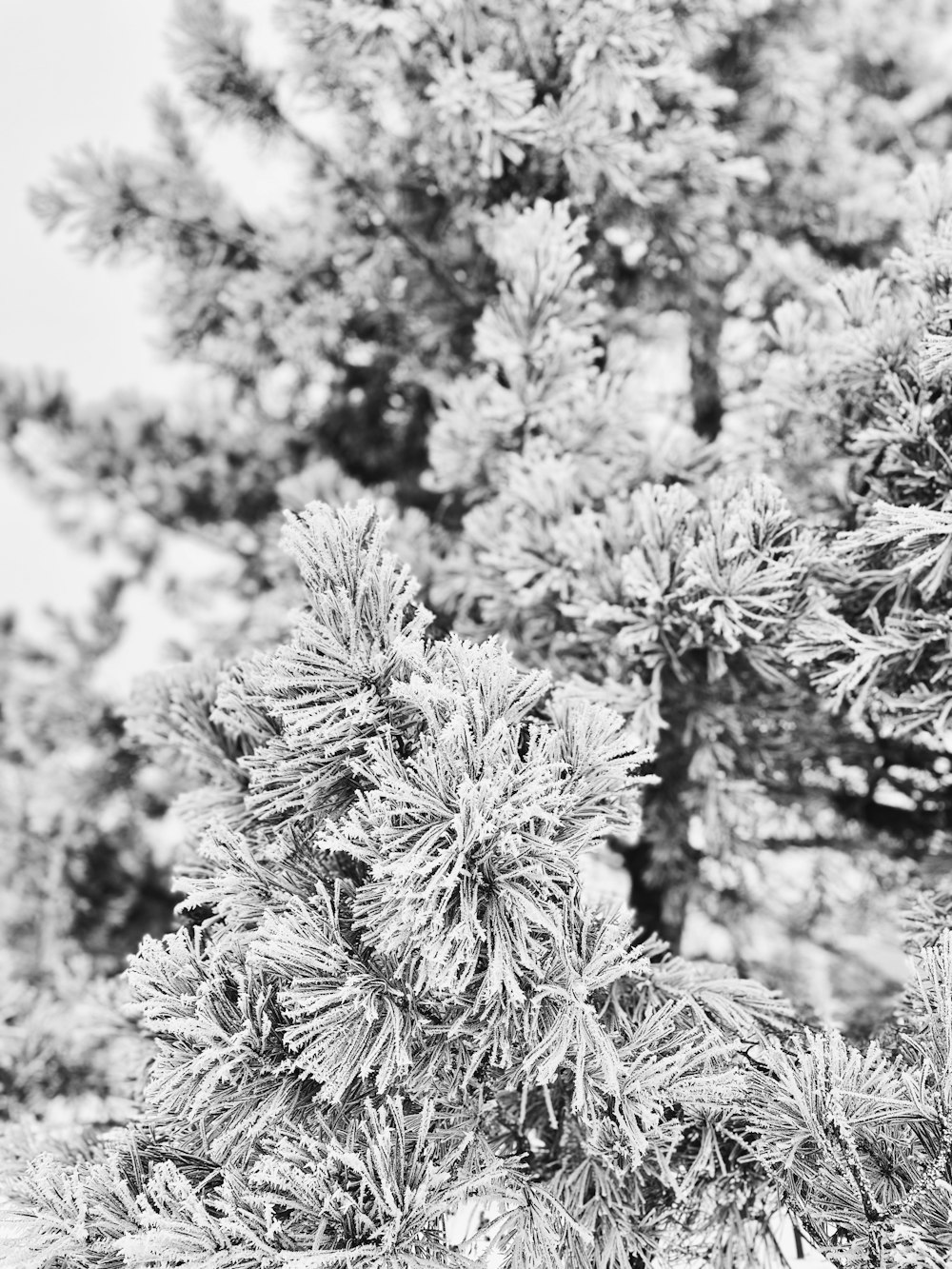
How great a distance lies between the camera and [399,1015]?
921 millimetres

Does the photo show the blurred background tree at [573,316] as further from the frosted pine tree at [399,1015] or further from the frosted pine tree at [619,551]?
the frosted pine tree at [399,1015]

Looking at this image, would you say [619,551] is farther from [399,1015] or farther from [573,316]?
[399,1015]

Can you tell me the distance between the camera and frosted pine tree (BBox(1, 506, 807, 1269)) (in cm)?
87

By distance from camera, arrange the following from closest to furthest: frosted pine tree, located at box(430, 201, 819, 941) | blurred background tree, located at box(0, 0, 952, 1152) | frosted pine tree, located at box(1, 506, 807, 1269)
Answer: frosted pine tree, located at box(1, 506, 807, 1269) → frosted pine tree, located at box(430, 201, 819, 941) → blurred background tree, located at box(0, 0, 952, 1152)

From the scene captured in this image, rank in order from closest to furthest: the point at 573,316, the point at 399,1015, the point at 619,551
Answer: the point at 399,1015 < the point at 619,551 < the point at 573,316

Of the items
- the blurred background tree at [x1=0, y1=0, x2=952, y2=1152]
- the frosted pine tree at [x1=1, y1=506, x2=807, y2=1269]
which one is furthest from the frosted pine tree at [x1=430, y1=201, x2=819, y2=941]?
the frosted pine tree at [x1=1, y1=506, x2=807, y2=1269]

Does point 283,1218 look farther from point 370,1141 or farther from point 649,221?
point 649,221

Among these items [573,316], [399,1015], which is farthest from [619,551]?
[399,1015]

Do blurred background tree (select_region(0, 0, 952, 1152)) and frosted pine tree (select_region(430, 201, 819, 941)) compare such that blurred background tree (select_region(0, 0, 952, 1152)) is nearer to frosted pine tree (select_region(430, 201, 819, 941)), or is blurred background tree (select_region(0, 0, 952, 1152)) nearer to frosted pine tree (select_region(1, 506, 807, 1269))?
frosted pine tree (select_region(430, 201, 819, 941))

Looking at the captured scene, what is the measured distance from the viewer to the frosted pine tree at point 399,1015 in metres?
0.87

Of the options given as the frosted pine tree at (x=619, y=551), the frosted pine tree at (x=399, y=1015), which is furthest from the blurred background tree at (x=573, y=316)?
the frosted pine tree at (x=399, y=1015)

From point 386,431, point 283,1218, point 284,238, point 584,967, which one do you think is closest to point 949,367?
point 584,967

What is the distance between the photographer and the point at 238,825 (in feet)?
3.90

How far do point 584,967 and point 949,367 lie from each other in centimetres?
90
